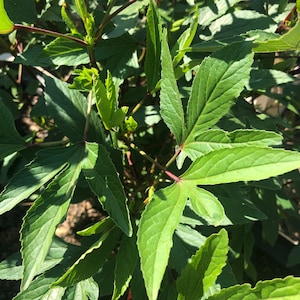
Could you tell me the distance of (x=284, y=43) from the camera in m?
0.60

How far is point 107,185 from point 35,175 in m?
0.12

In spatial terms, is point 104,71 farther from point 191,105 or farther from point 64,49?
point 191,105

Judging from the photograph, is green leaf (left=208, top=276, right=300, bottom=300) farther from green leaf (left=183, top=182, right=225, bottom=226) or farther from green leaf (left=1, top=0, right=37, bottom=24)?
green leaf (left=1, top=0, right=37, bottom=24)

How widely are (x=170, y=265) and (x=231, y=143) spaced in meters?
0.30

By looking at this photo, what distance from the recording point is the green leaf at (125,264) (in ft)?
2.15

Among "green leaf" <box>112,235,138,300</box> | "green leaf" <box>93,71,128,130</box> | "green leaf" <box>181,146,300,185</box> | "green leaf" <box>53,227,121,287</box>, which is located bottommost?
"green leaf" <box>112,235,138,300</box>

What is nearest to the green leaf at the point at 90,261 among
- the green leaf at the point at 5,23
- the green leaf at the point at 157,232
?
the green leaf at the point at 157,232

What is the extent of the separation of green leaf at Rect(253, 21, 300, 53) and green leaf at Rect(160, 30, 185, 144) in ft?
0.41

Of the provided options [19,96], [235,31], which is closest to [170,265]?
[235,31]

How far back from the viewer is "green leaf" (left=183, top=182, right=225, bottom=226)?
1.85 ft

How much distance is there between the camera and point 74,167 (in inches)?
27.3

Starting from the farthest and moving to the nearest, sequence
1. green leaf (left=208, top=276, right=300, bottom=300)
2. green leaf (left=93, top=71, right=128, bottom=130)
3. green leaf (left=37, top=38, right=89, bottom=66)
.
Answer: green leaf (left=37, top=38, right=89, bottom=66) < green leaf (left=93, top=71, right=128, bottom=130) < green leaf (left=208, top=276, right=300, bottom=300)

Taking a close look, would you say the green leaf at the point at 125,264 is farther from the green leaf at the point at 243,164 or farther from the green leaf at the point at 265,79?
the green leaf at the point at 265,79

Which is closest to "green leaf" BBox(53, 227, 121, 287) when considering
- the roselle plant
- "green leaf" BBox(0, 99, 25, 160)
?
the roselle plant
